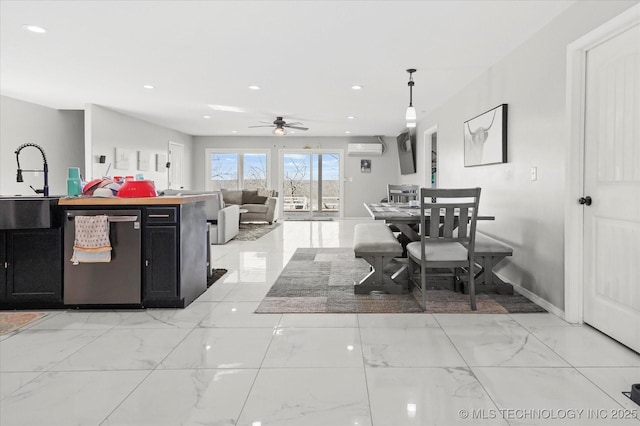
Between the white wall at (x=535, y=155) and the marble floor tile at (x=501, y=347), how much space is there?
28.4 inches

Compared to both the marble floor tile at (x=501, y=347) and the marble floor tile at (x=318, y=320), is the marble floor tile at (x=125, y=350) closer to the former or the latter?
the marble floor tile at (x=318, y=320)

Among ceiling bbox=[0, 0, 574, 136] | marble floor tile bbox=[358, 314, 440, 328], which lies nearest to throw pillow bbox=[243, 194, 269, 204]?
ceiling bbox=[0, 0, 574, 136]

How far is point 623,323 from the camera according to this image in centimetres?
241

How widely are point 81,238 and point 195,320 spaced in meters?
1.08

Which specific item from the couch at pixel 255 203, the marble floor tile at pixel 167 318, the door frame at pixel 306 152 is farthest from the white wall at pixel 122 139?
the marble floor tile at pixel 167 318

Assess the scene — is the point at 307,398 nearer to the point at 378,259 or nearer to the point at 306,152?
the point at 378,259

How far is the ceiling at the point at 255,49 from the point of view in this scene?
3.16m

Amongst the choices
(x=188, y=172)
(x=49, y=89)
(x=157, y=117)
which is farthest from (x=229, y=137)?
(x=49, y=89)

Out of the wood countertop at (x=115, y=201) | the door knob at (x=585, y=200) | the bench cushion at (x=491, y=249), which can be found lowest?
the bench cushion at (x=491, y=249)

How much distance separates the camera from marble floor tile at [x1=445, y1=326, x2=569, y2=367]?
217 cm

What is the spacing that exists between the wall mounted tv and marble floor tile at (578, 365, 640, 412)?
23.6 ft

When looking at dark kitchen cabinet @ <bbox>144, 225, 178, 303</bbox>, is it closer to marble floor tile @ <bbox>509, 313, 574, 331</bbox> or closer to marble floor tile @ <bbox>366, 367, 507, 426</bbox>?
marble floor tile @ <bbox>366, 367, 507, 426</bbox>

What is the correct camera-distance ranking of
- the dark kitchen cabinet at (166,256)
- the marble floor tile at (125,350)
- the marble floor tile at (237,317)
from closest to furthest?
the marble floor tile at (125,350) → the marble floor tile at (237,317) → the dark kitchen cabinet at (166,256)

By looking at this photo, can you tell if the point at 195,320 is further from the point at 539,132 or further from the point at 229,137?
the point at 229,137
